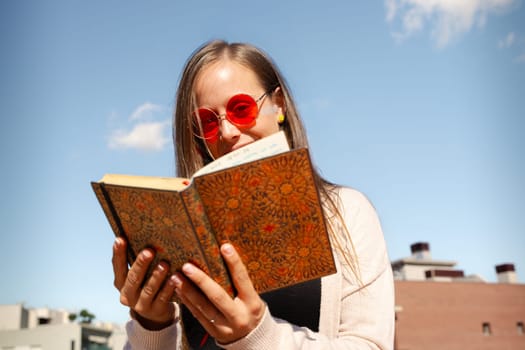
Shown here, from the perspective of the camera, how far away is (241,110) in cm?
187

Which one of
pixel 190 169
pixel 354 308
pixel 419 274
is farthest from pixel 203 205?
pixel 419 274

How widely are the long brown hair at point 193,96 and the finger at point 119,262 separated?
70 cm

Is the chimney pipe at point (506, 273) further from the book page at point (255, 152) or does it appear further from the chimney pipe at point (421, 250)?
the book page at point (255, 152)

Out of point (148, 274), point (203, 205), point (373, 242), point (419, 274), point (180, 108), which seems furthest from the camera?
point (419, 274)

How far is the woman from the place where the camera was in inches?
53.6

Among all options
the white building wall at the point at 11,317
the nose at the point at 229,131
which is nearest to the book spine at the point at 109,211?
the nose at the point at 229,131

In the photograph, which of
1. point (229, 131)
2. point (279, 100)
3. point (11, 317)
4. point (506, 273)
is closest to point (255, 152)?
point (229, 131)

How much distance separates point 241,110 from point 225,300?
76 cm

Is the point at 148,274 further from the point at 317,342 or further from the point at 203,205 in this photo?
the point at 317,342

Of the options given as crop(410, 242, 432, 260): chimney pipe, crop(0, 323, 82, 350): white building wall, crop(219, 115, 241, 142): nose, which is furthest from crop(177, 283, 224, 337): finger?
crop(0, 323, 82, 350): white building wall

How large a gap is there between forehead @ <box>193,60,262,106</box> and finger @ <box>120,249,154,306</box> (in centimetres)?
72

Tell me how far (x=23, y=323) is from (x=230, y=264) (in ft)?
186

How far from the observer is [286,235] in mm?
1390

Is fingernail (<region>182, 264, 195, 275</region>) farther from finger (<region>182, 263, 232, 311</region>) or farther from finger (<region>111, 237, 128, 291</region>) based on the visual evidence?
finger (<region>111, 237, 128, 291</region>)
